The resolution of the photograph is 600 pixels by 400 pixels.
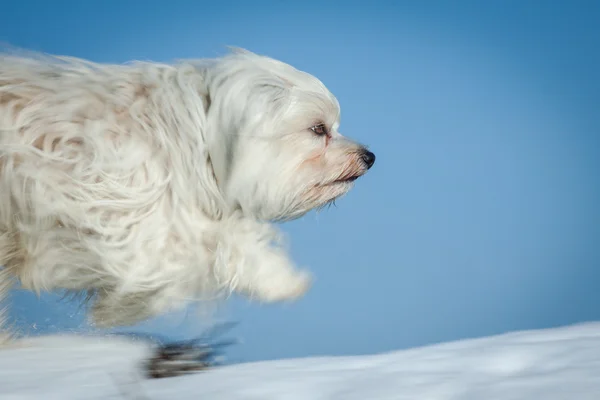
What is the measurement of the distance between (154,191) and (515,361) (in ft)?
5.35

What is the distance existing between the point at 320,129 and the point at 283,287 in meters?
0.64

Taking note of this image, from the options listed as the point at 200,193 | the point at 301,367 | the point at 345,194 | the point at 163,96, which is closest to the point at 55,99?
the point at 163,96

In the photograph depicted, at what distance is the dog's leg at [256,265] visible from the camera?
110 inches

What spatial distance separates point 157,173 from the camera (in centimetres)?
255

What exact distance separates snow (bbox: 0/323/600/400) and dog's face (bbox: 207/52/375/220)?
54.5 inches

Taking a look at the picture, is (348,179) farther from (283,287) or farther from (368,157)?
(283,287)

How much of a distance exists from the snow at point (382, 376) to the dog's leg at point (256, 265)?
4.64ft

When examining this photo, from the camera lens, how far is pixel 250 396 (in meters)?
1.06

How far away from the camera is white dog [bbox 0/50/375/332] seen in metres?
2.47

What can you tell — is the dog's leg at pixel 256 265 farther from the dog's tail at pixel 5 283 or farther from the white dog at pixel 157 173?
the dog's tail at pixel 5 283

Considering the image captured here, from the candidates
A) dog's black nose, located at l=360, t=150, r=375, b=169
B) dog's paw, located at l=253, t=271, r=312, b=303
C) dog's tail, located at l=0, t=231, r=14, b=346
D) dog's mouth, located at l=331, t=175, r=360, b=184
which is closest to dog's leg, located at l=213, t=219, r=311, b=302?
dog's paw, located at l=253, t=271, r=312, b=303

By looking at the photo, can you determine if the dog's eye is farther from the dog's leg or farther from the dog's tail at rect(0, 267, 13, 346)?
the dog's tail at rect(0, 267, 13, 346)

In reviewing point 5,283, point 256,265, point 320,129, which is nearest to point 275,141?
point 320,129

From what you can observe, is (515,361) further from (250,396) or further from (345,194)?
(345,194)
